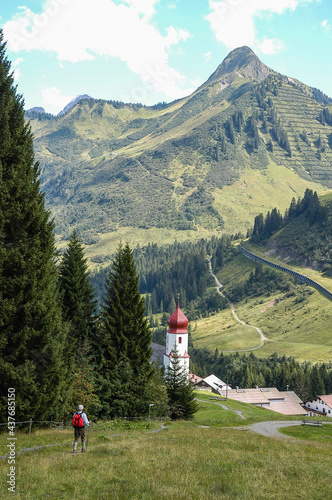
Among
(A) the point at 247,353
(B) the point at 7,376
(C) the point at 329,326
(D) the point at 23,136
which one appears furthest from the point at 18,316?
(C) the point at 329,326

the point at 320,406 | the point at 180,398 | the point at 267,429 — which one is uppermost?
the point at 180,398

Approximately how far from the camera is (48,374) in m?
26.7

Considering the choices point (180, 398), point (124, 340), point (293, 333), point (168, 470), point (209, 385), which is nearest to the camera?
point (168, 470)

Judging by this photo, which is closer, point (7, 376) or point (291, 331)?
point (7, 376)

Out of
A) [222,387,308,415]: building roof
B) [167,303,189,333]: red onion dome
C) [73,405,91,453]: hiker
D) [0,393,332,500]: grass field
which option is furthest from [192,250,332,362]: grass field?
[73,405,91,453]: hiker

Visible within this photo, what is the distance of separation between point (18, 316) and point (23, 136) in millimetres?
10912

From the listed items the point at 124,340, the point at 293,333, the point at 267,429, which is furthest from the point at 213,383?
the point at 124,340

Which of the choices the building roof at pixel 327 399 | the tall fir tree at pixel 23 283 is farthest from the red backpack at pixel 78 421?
the building roof at pixel 327 399

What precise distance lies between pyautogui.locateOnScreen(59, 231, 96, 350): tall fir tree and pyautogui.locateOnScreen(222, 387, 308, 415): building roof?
7787cm

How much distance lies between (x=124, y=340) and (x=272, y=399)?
276 ft

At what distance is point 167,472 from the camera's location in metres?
17.6

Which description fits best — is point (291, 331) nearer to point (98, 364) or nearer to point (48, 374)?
point (98, 364)

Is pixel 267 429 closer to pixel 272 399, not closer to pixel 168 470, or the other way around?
pixel 168 470

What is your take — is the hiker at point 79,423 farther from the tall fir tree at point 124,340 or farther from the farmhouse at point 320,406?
the farmhouse at point 320,406
